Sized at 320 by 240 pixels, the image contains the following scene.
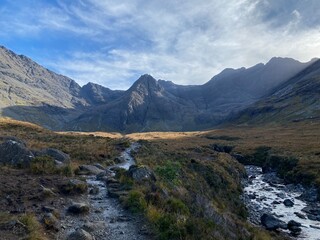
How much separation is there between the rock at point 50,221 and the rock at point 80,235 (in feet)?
3.71

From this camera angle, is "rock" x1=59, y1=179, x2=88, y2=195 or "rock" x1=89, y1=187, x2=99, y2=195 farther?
"rock" x1=89, y1=187, x2=99, y2=195

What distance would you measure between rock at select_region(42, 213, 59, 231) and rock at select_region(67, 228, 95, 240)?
1.13 m

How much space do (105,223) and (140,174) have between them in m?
10.1

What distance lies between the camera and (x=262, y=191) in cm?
5197

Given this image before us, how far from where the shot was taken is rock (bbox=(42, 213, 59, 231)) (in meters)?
14.3

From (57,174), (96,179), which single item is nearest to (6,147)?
(57,174)

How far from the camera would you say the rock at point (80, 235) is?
13.5 meters

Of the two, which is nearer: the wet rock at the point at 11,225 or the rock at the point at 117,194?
the wet rock at the point at 11,225

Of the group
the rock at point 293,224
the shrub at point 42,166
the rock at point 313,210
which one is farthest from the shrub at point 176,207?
the rock at point 313,210

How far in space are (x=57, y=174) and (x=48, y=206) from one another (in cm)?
883

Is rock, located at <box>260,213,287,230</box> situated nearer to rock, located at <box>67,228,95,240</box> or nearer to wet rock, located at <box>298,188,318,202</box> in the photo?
wet rock, located at <box>298,188,318,202</box>

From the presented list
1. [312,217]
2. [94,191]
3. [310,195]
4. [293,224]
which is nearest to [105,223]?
[94,191]

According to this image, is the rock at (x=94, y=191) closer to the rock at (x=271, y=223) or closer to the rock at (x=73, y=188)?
the rock at (x=73, y=188)

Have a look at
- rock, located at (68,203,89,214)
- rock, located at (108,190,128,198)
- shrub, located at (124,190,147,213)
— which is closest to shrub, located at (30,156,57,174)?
rock, located at (108,190,128,198)
